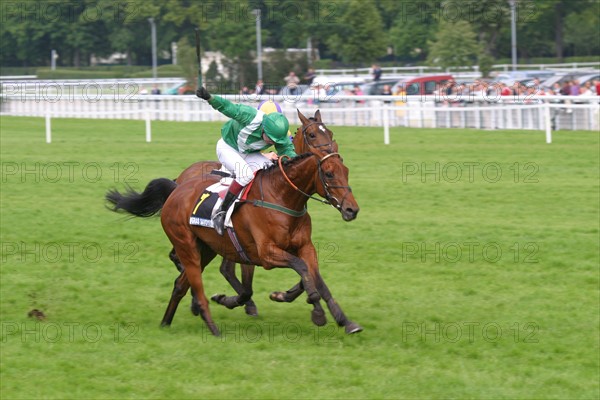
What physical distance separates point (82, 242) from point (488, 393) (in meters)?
7.41

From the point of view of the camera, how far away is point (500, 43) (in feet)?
197

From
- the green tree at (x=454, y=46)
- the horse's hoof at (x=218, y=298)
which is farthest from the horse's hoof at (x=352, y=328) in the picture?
the green tree at (x=454, y=46)

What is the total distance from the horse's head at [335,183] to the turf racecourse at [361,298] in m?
1.11

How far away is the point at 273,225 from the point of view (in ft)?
25.5

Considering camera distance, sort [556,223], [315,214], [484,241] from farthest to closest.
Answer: [315,214], [556,223], [484,241]

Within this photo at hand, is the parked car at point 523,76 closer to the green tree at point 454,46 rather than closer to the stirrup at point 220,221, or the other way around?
the green tree at point 454,46

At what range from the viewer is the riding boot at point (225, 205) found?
8.07 metres

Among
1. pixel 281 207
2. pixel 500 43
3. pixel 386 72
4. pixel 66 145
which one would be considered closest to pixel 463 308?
pixel 281 207

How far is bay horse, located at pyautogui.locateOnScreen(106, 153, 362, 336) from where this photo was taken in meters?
7.48

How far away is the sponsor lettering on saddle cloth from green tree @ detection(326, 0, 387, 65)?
123 feet

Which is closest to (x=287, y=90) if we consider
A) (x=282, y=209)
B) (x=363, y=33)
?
(x=363, y=33)

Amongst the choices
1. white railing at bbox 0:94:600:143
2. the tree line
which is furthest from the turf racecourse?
the tree line

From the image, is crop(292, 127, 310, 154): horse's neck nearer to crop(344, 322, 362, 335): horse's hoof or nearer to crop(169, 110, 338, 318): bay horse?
crop(169, 110, 338, 318): bay horse

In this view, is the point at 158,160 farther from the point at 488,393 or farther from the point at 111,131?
the point at 488,393
